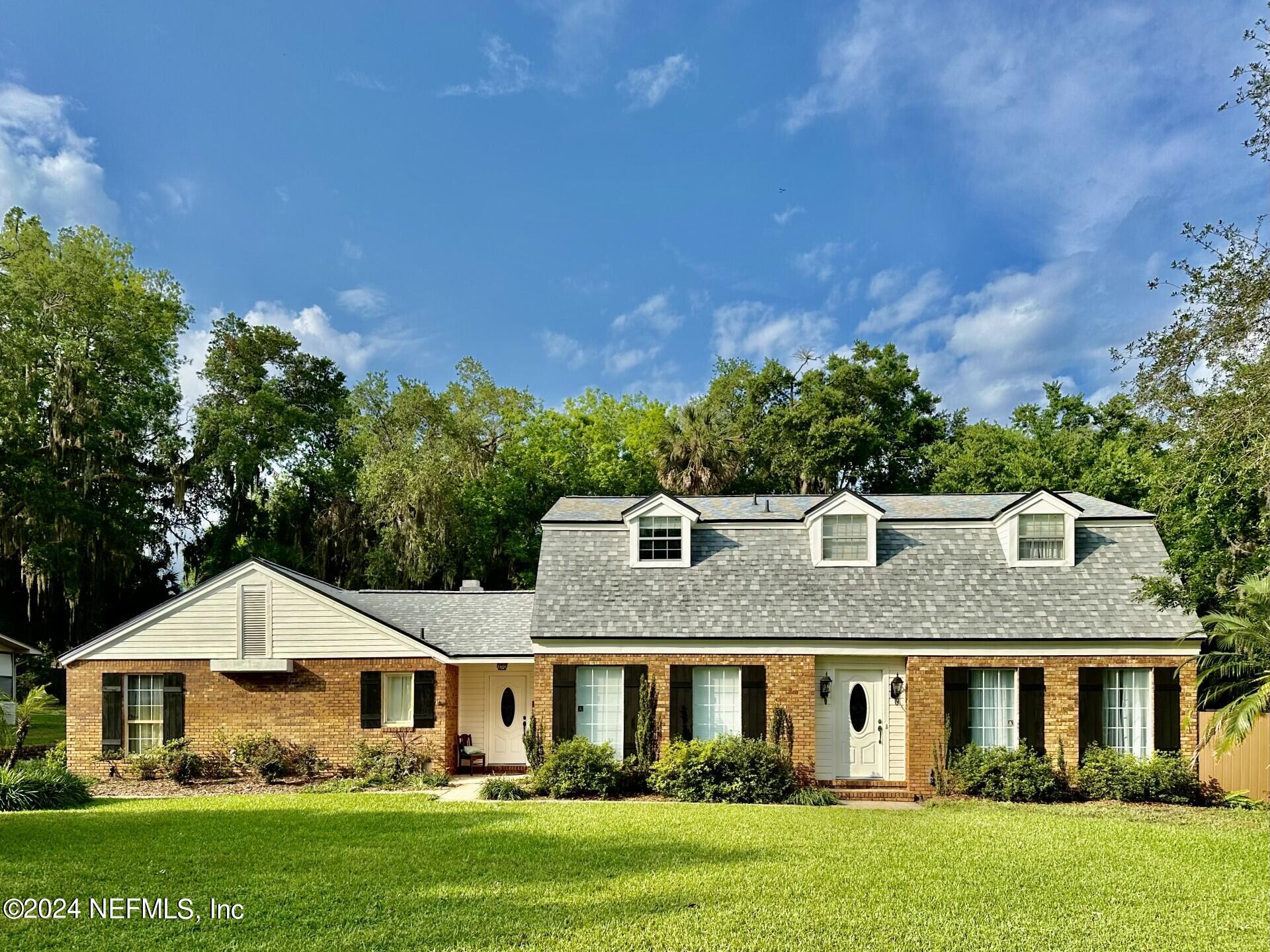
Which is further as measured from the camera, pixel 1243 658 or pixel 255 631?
pixel 255 631

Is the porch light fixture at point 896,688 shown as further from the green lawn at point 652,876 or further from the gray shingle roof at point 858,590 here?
the green lawn at point 652,876

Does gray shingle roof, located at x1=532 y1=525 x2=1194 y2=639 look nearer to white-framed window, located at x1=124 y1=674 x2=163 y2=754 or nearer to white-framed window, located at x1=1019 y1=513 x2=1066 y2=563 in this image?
white-framed window, located at x1=1019 y1=513 x2=1066 y2=563

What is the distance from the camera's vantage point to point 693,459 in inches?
1241

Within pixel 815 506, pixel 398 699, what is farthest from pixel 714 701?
pixel 398 699

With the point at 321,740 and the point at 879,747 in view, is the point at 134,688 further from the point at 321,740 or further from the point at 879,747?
the point at 879,747

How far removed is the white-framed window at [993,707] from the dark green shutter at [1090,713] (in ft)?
3.54

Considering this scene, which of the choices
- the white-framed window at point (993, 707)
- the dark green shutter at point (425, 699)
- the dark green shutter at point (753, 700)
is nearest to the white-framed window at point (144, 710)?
the dark green shutter at point (425, 699)

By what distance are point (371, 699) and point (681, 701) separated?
6.23 meters

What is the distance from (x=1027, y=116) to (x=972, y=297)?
41.6 ft

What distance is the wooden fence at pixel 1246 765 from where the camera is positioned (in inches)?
517

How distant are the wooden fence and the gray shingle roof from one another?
1897 mm

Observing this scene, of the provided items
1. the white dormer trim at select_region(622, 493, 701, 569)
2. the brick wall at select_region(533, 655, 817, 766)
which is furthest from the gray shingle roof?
the brick wall at select_region(533, 655, 817, 766)

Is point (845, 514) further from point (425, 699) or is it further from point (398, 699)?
point (398, 699)

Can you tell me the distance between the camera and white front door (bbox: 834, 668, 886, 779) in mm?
14656
